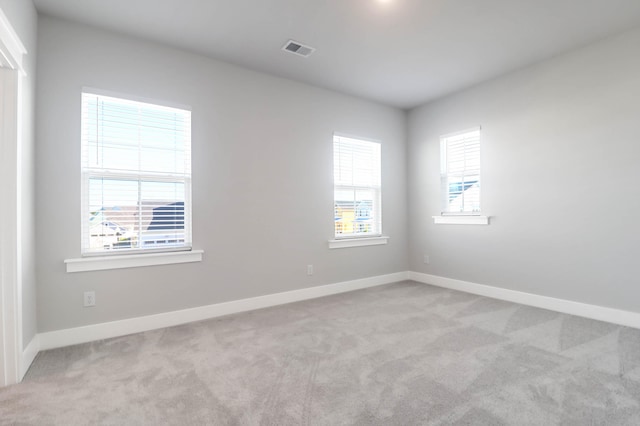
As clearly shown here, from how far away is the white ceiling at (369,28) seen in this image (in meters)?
2.52

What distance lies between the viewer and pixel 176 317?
10.1 feet

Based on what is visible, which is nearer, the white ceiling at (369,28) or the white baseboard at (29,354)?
the white baseboard at (29,354)

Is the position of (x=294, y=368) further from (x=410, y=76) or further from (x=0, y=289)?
(x=410, y=76)

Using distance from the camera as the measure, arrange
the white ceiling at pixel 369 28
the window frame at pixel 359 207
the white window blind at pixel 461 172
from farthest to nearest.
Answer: the window frame at pixel 359 207
the white window blind at pixel 461 172
the white ceiling at pixel 369 28

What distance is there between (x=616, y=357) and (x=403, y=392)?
69.0 inches

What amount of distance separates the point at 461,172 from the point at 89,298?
451 centimetres

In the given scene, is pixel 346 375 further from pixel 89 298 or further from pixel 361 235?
pixel 361 235

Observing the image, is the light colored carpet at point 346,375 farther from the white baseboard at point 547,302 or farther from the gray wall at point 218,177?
the gray wall at point 218,177

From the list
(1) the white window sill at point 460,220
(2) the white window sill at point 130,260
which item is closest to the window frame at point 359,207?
(1) the white window sill at point 460,220

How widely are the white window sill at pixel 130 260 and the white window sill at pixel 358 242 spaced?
1759mm

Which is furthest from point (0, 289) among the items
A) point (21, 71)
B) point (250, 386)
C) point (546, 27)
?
point (546, 27)

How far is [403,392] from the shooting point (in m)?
1.89

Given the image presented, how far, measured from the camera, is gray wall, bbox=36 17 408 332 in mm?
2605

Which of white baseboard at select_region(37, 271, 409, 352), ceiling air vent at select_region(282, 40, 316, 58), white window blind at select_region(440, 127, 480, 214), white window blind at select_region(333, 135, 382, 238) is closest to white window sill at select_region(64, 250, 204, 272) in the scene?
white baseboard at select_region(37, 271, 409, 352)
